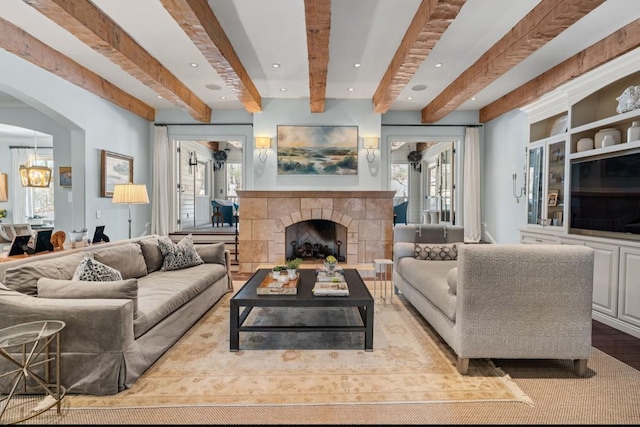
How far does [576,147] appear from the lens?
3684mm

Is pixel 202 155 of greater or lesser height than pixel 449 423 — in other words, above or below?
above

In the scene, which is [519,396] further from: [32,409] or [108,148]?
[108,148]

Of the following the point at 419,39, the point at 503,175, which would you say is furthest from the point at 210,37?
the point at 503,175

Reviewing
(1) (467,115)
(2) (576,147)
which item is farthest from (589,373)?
(1) (467,115)

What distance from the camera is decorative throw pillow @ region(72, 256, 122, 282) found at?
2291 mm

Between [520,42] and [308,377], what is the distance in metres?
3.41

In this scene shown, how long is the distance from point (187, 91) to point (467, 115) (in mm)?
4815

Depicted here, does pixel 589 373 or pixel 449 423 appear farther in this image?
pixel 589 373

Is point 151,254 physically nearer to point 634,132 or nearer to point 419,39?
point 419,39

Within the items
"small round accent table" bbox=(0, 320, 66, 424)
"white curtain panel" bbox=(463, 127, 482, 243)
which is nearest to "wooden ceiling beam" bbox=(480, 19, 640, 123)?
"white curtain panel" bbox=(463, 127, 482, 243)

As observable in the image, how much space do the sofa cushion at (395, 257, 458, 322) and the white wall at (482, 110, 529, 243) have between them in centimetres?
228

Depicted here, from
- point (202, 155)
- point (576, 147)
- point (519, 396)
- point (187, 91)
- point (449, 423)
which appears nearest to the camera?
point (449, 423)

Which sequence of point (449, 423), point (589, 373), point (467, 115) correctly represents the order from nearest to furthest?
point (449, 423)
point (589, 373)
point (467, 115)

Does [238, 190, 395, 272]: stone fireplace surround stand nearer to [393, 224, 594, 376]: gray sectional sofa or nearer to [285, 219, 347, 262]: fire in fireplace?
[285, 219, 347, 262]: fire in fireplace
